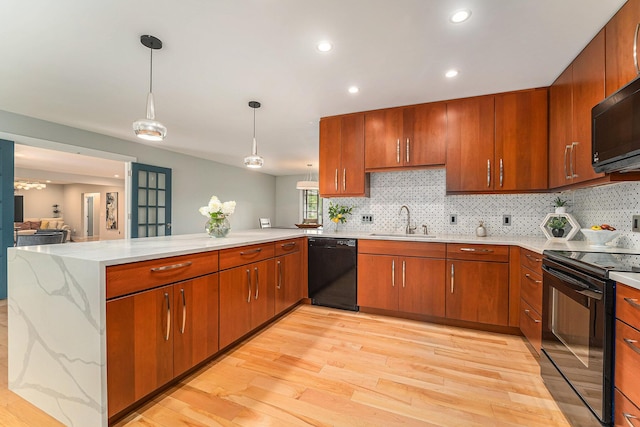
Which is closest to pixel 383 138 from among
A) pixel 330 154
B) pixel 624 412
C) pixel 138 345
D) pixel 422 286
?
pixel 330 154

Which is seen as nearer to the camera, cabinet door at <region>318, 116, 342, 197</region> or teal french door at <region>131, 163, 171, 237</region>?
cabinet door at <region>318, 116, 342, 197</region>

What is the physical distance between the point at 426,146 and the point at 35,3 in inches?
128

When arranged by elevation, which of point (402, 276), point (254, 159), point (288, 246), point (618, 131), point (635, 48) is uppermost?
point (635, 48)

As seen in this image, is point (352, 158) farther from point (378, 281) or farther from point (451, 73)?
point (378, 281)

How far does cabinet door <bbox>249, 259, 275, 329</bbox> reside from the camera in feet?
8.16

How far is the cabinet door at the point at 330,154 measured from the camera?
11.5 feet

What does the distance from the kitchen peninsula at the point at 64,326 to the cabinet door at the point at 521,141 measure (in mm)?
2978

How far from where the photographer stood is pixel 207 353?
1.99 metres

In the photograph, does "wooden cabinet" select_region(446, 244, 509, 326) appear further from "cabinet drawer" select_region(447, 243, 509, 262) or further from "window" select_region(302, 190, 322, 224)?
"window" select_region(302, 190, 322, 224)

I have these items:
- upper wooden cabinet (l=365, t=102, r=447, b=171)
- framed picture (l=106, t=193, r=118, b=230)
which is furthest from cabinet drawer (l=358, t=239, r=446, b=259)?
framed picture (l=106, t=193, r=118, b=230)

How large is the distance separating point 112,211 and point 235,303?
1089 centimetres

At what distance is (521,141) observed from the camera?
2766 millimetres

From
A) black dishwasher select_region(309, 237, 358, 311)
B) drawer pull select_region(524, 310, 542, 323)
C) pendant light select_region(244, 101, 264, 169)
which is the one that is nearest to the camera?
drawer pull select_region(524, 310, 542, 323)

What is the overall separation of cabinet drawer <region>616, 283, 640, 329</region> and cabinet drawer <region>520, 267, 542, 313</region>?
36.9 inches
